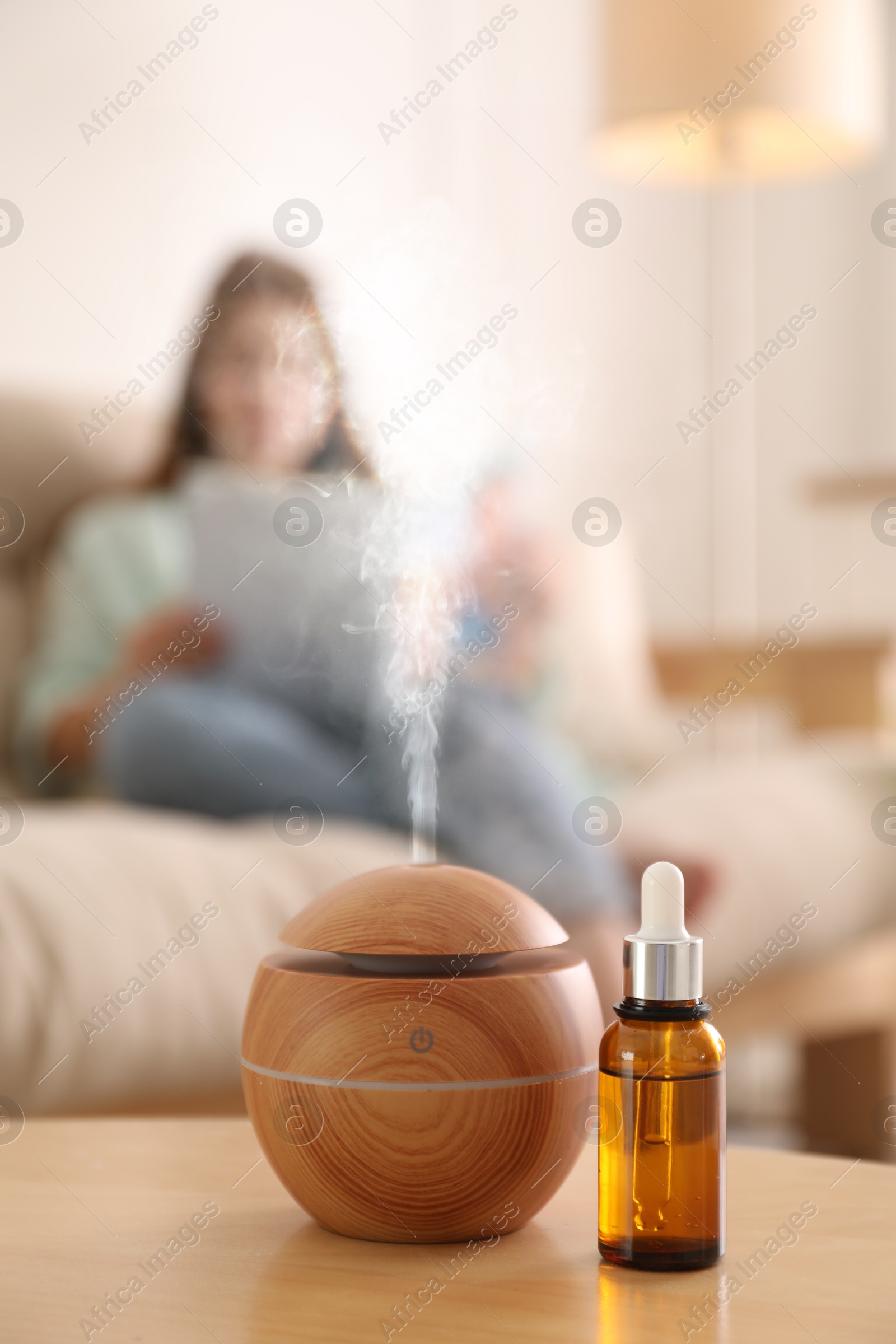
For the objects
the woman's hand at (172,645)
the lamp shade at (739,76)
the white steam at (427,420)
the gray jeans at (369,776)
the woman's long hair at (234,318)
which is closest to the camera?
the white steam at (427,420)

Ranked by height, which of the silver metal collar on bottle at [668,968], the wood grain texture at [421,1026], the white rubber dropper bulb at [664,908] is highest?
the white rubber dropper bulb at [664,908]

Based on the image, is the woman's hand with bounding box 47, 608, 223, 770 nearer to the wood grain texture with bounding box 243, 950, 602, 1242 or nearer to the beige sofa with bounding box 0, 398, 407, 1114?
the beige sofa with bounding box 0, 398, 407, 1114

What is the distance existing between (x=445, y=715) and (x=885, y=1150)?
1.00 metres

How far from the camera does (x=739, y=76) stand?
6.09 feet

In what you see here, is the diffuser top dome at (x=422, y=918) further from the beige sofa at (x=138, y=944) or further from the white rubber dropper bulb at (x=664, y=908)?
the beige sofa at (x=138, y=944)

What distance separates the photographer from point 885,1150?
1678 millimetres

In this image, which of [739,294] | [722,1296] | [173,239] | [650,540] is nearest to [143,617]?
[173,239]

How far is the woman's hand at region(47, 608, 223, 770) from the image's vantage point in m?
1.30

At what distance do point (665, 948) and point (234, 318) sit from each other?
1.28 m

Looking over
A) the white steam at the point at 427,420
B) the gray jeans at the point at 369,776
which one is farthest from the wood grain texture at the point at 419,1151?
the gray jeans at the point at 369,776

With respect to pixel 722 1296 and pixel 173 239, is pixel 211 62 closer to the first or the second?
pixel 173 239

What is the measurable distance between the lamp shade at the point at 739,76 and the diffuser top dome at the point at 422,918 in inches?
67.9

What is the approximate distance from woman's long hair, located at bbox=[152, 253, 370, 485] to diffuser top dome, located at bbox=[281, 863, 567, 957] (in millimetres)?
1062

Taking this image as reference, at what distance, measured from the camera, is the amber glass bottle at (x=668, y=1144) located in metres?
0.41
